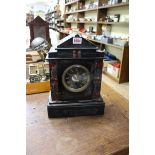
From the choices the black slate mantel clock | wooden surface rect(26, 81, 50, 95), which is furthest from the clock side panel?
wooden surface rect(26, 81, 50, 95)

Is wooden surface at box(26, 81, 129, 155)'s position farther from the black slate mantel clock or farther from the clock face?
the clock face

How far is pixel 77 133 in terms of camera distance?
85 cm

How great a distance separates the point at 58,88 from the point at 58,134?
0.80 ft

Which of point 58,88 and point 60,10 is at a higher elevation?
point 60,10

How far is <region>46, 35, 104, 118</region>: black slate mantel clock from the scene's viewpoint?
0.90 meters

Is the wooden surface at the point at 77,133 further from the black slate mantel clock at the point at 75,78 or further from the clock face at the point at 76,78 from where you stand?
the clock face at the point at 76,78

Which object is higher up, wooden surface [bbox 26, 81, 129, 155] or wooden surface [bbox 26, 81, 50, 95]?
wooden surface [bbox 26, 81, 50, 95]

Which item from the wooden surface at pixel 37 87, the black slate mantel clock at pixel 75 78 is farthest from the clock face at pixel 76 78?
the wooden surface at pixel 37 87

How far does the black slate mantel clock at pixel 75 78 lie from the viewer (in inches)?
35.4

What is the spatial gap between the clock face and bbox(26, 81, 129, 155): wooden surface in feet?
0.57

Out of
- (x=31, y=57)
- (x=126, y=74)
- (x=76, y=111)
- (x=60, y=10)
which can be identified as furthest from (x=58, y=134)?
(x=60, y=10)

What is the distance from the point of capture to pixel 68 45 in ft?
2.97

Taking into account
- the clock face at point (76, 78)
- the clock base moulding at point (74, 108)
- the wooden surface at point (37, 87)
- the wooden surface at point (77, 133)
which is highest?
the clock face at point (76, 78)
